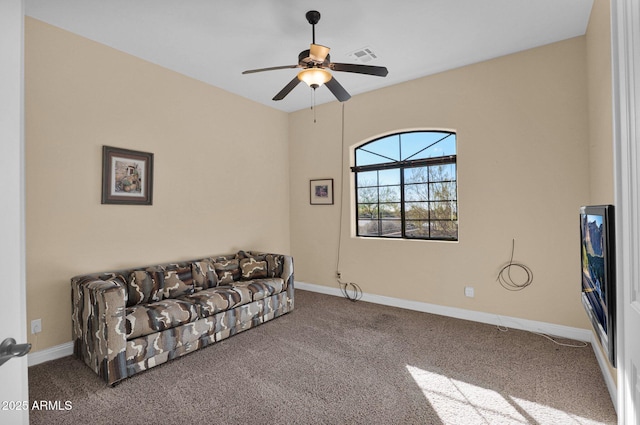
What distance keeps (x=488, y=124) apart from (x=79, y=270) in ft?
15.0

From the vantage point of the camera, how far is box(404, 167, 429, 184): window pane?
4.20m

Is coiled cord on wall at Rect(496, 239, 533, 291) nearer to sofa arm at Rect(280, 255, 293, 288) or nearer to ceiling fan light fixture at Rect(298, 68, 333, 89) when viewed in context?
sofa arm at Rect(280, 255, 293, 288)

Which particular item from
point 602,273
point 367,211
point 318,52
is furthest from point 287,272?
point 602,273

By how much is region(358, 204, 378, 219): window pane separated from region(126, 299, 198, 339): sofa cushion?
2.77 meters

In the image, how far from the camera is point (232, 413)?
2.06 metres

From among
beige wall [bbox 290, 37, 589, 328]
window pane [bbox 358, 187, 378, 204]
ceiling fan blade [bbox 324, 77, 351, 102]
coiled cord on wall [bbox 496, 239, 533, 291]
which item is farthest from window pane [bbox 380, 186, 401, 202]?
ceiling fan blade [bbox 324, 77, 351, 102]

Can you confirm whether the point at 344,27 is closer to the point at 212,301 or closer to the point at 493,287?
the point at 212,301

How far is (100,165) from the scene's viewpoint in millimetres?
3172

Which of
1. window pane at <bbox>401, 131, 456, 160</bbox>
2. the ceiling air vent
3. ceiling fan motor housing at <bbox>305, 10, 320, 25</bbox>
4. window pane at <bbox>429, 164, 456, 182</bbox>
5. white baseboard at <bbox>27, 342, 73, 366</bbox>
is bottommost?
white baseboard at <bbox>27, 342, 73, 366</bbox>

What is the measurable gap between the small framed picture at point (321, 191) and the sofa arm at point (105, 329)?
3152mm

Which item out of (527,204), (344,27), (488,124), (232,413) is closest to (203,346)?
(232,413)

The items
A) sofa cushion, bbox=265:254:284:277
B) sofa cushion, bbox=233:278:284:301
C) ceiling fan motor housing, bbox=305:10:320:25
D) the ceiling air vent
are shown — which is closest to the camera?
ceiling fan motor housing, bbox=305:10:320:25

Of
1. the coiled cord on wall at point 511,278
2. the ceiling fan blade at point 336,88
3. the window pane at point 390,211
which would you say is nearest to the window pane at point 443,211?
the window pane at point 390,211

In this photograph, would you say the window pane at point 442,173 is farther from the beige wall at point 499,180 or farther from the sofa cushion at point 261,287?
the sofa cushion at point 261,287
